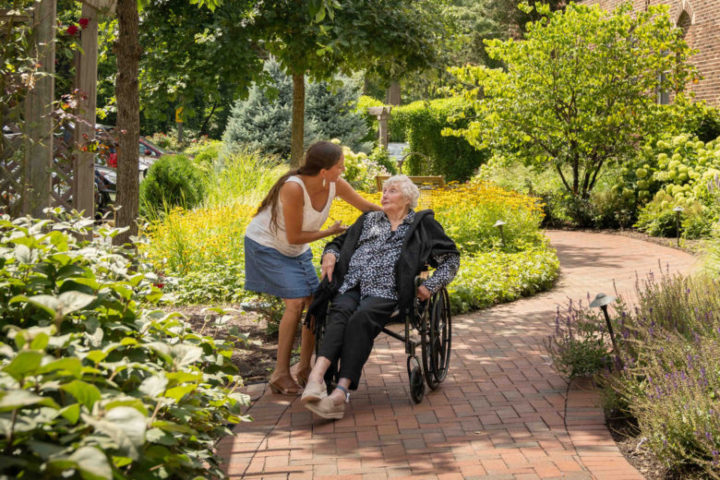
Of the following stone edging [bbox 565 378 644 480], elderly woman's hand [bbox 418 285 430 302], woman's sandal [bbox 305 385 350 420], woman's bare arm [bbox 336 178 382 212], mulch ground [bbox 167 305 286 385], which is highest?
woman's bare arm [bbox 336 178 382 212]

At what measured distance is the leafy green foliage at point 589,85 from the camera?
45.3ft

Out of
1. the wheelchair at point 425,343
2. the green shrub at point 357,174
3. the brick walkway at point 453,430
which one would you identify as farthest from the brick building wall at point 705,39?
the wheelchair at point 425,343

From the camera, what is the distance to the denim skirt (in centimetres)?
485

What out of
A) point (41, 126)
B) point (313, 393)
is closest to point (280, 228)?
point (313, 393)

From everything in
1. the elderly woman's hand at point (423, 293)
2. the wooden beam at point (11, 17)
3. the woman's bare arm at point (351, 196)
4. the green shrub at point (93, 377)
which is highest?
the wooden beam at point (11, 17)

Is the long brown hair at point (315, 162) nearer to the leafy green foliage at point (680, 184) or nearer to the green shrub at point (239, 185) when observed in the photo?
the green shrub at point (239, 185)

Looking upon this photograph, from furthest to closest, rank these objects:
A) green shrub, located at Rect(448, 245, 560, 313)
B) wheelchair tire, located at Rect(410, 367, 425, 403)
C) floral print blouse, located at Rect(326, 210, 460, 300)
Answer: green shrub, located at Rect(448, 245, 560, 313), floral print blouse, located at Rect(326, 210, 460, 300), wheelchair tire, located at Rect(410, 367, 425, 403)

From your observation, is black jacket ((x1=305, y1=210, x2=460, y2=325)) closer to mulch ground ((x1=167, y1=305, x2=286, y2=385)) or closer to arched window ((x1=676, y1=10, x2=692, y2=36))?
mulch ground ((x1=167, y1=305, x2=286, y2=385))

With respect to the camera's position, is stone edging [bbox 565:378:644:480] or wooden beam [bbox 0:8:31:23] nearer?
stone edging [bbox 565:378:644:480]

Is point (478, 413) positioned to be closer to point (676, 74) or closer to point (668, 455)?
point (668, 455)

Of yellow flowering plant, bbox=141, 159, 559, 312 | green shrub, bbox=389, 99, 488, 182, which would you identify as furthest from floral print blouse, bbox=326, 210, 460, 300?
green shrub, bbox=389, 99, 488, 182

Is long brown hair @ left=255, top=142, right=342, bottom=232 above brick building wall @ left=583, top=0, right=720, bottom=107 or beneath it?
beneath

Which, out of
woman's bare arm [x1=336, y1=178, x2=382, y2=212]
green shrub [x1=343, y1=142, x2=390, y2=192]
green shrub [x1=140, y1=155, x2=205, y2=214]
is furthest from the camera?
green shrub [x1=343, y1=142, x2=390, y2=192]

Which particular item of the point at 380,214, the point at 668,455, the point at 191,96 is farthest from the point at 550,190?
the point at 668,455
